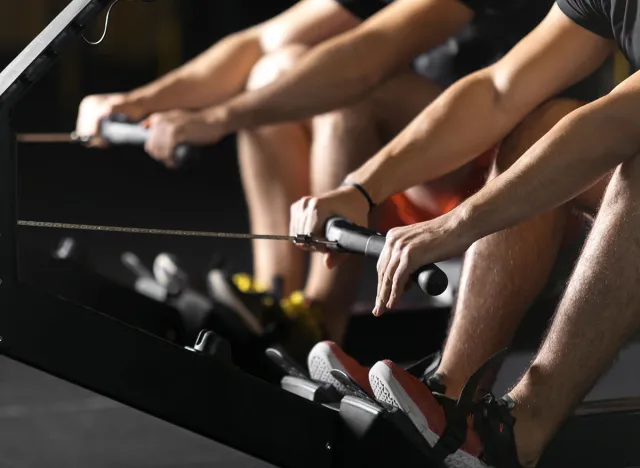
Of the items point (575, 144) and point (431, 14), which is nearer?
point (575, 144)

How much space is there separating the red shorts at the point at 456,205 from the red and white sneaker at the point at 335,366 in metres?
0.25

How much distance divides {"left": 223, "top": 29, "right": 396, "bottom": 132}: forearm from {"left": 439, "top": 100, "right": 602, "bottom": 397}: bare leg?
1.38 ft

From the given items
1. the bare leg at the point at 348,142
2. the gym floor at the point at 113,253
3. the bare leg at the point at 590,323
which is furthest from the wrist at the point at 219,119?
the bare leg at the point at 590,323

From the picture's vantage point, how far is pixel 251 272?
3.08m

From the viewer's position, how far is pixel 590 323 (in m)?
1.19

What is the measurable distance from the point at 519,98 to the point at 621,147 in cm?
30

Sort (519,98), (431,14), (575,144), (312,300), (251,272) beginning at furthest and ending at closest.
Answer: (251,272) → (312,300) → (431,14) → (519,98) → (575,144)

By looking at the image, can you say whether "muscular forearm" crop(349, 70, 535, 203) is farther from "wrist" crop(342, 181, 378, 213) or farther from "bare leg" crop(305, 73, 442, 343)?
"bare leg" crop(305, 73, 442, 343)

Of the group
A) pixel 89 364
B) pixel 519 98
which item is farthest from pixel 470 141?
pixel 89 364

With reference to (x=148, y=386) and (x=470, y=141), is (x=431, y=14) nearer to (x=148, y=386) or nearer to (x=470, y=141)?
(x=470, y=141)

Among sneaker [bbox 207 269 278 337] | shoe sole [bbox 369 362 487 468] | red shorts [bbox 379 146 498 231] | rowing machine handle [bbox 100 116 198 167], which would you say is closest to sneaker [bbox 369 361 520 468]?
shoe sole [bbox 369 362 487 468]

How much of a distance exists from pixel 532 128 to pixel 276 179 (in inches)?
31.7

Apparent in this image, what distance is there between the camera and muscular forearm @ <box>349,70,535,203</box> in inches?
56.2

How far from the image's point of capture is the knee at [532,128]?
1404 mm
